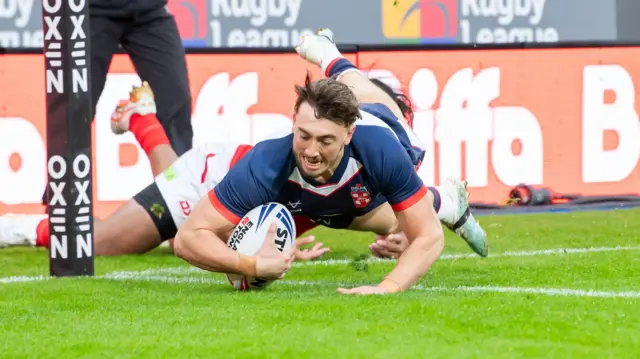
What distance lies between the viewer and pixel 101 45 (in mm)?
10312

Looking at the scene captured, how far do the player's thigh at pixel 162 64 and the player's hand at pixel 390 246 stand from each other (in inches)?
107

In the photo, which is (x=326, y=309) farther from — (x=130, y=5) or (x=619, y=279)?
(x=130, y=5)

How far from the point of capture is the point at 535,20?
643 inches

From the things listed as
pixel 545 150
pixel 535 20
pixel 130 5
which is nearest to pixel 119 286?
pixel 130 5

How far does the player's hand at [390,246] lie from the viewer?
8.38 m

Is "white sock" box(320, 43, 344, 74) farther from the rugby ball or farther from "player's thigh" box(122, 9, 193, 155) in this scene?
the rugby ball

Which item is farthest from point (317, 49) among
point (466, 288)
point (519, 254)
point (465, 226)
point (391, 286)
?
point (391, 286)

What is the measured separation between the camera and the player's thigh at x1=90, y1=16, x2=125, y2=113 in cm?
1027

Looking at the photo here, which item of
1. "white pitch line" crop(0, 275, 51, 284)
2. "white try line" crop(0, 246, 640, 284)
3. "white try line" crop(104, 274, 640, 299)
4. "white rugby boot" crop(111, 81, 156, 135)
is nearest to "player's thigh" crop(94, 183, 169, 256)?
"white try line" crop(0, 246, 640, 284)

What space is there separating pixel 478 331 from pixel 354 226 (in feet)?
8.83

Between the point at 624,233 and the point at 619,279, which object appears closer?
the point at 619,279

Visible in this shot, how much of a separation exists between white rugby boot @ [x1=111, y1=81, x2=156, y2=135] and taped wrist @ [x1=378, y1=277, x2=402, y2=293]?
3997 millimetres

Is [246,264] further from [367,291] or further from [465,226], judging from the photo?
[465,226]

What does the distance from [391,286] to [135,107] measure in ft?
13.5
